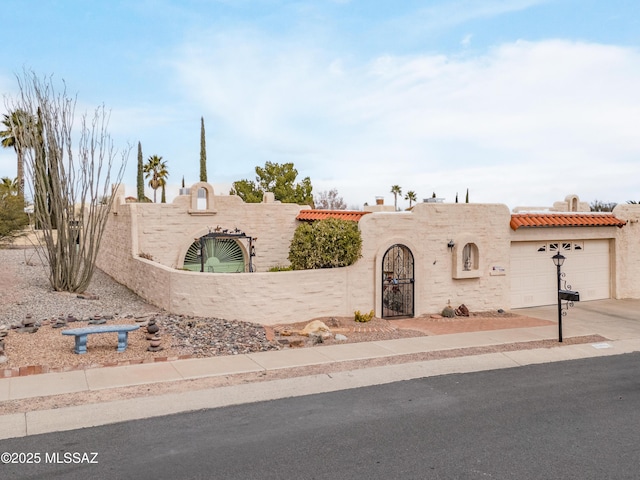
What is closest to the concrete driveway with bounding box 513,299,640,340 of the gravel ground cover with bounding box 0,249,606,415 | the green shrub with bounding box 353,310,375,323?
the gravel ground cover with bounding box 0,249,606,415

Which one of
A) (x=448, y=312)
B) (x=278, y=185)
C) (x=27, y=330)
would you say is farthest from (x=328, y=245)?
(x=278, y=185)

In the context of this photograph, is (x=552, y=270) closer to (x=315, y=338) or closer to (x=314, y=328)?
(x=314, y=328)

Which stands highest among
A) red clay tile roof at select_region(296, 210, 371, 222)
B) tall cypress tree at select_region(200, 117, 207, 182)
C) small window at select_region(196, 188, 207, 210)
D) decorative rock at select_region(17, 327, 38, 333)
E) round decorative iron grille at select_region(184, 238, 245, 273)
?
tall cypress tree at select_region(200, 117, 207, 182)

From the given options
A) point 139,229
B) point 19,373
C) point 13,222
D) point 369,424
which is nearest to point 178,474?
point 369,424

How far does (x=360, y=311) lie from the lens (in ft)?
51.9

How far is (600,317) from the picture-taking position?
17.0 meters

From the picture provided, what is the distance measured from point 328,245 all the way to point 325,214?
6.82m

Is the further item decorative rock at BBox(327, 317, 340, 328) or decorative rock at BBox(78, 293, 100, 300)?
decorative rock at BBox(78, 293, 100, 300)

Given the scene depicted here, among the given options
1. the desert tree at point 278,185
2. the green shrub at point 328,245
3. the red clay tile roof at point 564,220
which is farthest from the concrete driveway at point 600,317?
the desert tree at point 278,185

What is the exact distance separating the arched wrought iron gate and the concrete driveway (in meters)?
3.97

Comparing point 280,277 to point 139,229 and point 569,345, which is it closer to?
point 569,345

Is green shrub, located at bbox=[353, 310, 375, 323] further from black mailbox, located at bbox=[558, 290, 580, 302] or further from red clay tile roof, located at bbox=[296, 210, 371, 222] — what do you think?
black mailbox, located at bbox=[558, 290, 580, 302]

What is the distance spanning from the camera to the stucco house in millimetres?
14695

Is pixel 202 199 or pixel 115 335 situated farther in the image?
pixel 202 199
